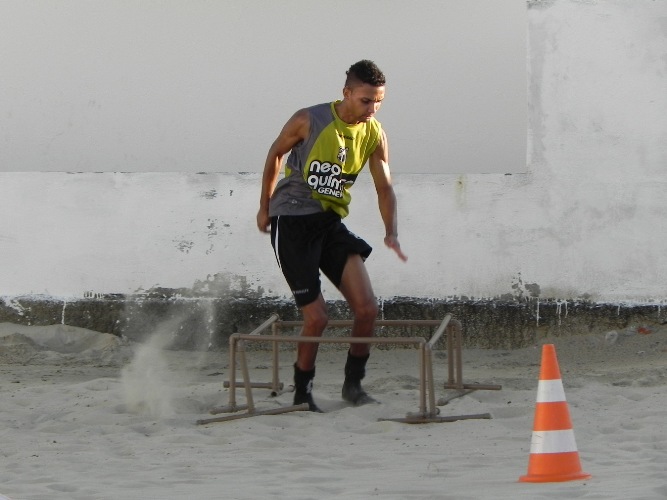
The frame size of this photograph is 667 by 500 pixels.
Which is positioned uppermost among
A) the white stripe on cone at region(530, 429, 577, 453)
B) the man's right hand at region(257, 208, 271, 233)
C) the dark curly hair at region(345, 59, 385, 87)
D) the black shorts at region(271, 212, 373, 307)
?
the dark curly hair at region(345, 59, 385, 87)

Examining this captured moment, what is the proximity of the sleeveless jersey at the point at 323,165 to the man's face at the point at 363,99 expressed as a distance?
10cm

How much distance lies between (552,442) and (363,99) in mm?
2250

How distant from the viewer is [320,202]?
589 cm

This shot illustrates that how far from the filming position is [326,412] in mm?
5883

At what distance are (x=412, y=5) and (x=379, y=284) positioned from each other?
212 centimetres

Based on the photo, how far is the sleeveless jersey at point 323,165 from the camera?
19.0 ft

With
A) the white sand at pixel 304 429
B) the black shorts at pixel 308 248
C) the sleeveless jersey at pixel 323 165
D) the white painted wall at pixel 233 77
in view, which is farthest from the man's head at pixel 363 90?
the white painted wall at pixel 233 77

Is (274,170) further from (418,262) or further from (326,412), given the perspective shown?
(418,262)

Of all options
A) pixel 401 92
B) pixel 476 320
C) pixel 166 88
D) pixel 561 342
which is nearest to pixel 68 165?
pixel 166 88

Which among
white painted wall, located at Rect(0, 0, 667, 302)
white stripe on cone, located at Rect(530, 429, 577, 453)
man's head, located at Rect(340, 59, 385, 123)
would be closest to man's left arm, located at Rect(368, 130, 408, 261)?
man's head, located at Rect(340, 59, 385, 123)

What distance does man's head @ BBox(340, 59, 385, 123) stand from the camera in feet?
18.8

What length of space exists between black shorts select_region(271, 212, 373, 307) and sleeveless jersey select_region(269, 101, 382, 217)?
5cm

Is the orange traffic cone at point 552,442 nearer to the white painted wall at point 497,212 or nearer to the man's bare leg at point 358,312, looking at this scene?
the man's bare leg at point 358,312

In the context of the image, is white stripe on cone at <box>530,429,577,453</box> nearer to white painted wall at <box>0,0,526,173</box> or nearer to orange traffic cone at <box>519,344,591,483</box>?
orange traffic cone at <box>519,344,591,483</box>
